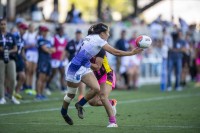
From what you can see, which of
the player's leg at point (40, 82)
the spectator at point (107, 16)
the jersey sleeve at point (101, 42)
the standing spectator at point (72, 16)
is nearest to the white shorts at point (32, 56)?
the player's leg at point (40, 82)

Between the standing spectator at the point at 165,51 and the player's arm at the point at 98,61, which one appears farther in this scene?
the standing spectator at the point at 165,51

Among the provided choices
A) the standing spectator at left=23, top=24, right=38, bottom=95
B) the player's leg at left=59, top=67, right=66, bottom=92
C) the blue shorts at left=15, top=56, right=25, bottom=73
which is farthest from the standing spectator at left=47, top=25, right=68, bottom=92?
the blue shorts at left=15, top=56, right=25, bottom=73

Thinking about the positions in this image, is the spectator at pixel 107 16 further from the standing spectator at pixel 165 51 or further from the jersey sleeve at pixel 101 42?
the jersey sleeve at pixel 101 42

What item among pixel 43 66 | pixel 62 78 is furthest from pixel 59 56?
pixel 43 66

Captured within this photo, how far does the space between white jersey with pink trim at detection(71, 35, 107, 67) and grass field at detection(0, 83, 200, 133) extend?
125 cm

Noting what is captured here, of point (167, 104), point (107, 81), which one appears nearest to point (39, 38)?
point (167, 104)

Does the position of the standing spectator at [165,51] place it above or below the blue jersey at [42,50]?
below

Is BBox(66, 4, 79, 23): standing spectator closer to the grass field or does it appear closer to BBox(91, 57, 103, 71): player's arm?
the grass field

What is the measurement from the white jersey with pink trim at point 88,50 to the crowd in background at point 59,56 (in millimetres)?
5650

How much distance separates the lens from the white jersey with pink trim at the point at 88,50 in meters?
13.1

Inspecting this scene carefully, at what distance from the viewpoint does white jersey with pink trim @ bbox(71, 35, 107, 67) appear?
13.1 metres

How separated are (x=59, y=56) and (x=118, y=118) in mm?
9639

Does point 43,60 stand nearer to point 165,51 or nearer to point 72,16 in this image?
point 165,51

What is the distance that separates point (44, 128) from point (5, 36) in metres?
6.69
